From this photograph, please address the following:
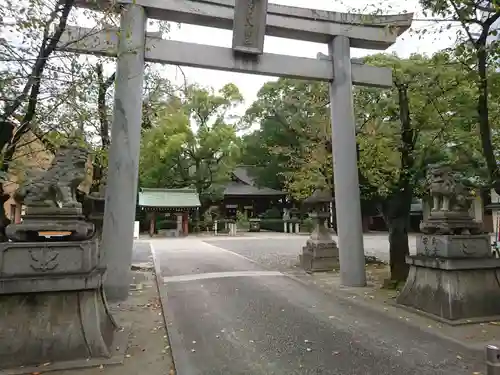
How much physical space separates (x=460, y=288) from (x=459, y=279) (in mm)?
145

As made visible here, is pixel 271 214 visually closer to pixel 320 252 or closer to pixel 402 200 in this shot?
pixel 320 252

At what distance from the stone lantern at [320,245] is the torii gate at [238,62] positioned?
2.79 m

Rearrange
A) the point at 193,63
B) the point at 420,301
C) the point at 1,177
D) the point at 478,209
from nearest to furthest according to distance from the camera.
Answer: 1. the point at 1,177
2. the point at 420,301
3. the point at 193,63
4. the point at 478,209

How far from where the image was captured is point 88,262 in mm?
4824

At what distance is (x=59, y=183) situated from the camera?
16.9 ft

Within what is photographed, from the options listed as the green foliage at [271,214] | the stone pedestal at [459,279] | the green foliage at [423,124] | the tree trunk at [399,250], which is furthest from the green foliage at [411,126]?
the green foliage at [271,214]

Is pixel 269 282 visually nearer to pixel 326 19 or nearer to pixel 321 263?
pixel 321 263

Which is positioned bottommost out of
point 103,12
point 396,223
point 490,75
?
point 396,223

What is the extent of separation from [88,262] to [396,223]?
733cm

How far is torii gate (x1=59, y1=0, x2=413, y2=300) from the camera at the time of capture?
7656mm

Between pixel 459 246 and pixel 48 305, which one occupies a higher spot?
pixel 459 246

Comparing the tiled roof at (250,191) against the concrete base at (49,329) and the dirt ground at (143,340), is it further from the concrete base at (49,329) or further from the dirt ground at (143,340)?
the concrete base at (49,329)

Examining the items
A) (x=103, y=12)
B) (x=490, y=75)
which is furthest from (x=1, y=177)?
(x=490, y=75)

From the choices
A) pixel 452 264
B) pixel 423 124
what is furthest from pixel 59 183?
pixel 423 124
